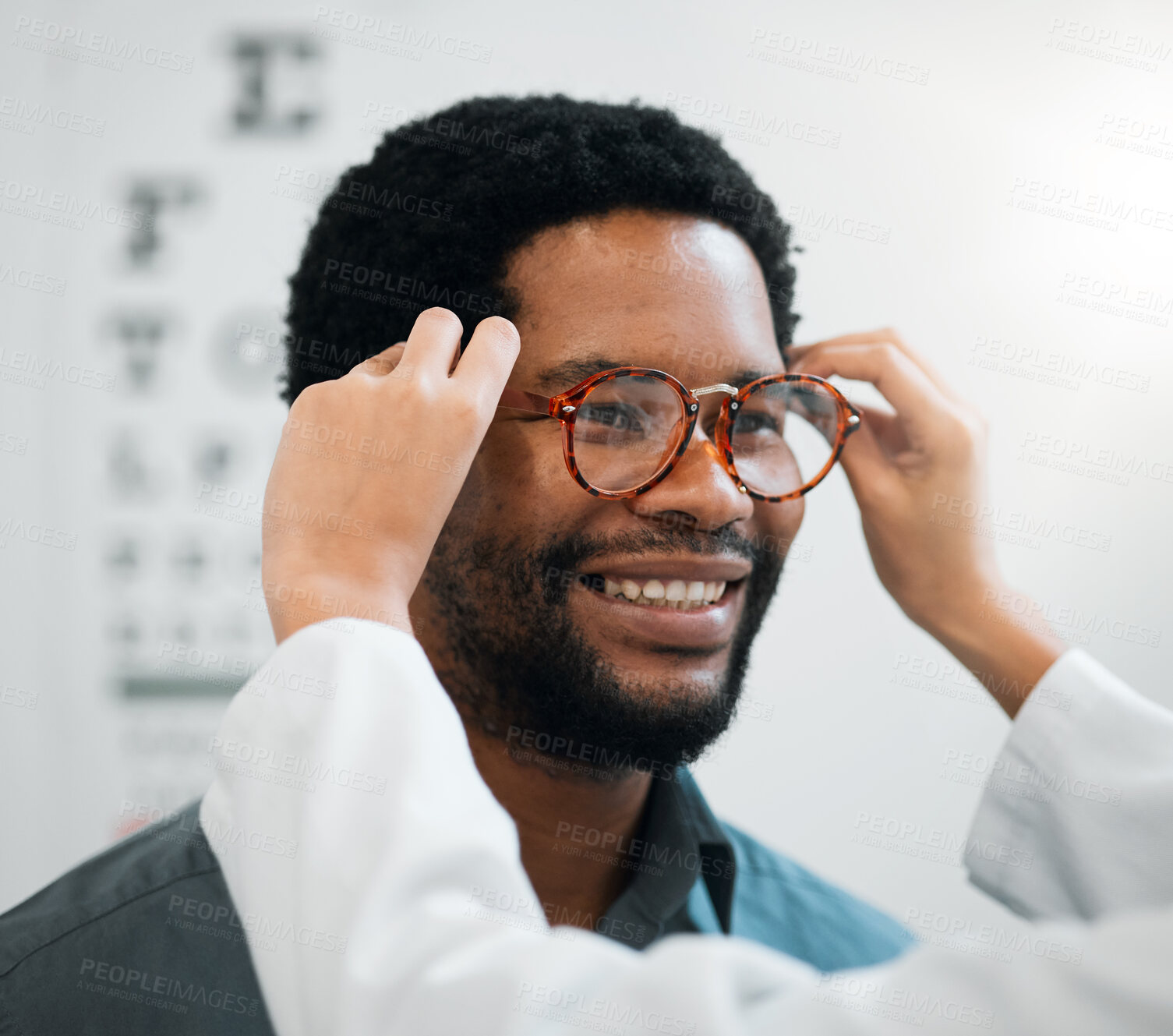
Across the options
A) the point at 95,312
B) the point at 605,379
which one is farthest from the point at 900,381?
the point at 95,312

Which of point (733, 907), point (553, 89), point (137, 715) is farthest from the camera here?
point (137, 715)

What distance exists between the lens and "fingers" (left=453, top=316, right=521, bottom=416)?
92 centimetres

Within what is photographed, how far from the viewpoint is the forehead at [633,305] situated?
1190 mm

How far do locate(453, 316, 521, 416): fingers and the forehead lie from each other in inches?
8.3

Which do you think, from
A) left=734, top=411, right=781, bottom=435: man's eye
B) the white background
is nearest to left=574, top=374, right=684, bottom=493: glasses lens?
left=734, top=411, right=781, bottom=435: man's eye

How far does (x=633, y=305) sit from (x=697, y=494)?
0.25 meters

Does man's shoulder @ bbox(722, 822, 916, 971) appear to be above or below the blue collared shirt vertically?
below

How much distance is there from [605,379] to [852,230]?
98cm

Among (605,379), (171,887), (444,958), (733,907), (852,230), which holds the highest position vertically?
(852,230)

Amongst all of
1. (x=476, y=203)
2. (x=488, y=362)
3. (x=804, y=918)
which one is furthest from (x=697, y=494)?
(x=804, y=918)

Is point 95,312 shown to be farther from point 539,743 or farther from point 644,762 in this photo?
point 644,762

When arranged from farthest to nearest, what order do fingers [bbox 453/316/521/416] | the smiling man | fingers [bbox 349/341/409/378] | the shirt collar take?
the shirt collar
the smiling man
fingers [bbox 349/341/409/378]
fingers [bbox 453/316/521/416]

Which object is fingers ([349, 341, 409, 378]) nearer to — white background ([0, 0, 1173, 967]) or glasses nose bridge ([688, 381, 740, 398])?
glasses nose bridge ([688, 381, 740, 398])

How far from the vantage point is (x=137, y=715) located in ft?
6.34
